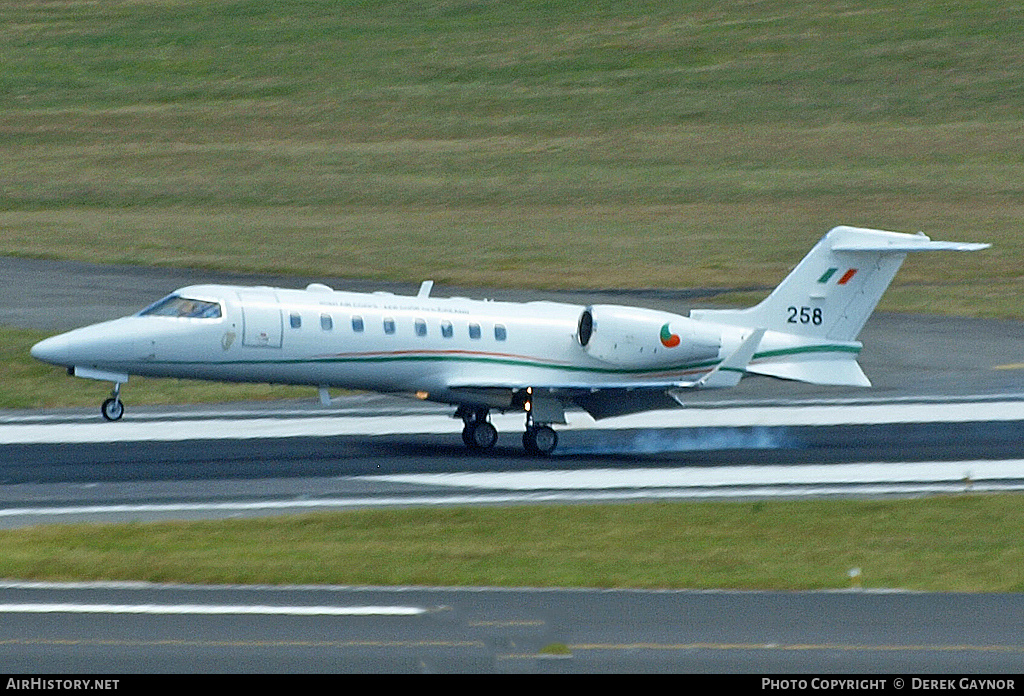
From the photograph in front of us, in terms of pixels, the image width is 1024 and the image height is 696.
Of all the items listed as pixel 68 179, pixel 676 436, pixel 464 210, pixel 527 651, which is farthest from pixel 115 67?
pixel 527 651

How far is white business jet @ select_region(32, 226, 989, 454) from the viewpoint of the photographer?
2730 centimetres

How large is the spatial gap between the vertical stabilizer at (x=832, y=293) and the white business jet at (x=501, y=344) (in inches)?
1.0

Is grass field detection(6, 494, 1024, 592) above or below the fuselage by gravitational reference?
below

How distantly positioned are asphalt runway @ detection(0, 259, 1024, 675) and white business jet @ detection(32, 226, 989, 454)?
46.9 inches

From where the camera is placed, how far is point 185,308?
27609mm

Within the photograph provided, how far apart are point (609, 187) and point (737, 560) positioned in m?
43.8

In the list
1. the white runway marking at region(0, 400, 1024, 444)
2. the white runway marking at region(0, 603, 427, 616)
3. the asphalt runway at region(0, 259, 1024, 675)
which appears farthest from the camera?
the white runway marking at region(0, 400, 1024, 444)

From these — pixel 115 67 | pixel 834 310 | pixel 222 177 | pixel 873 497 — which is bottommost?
pixel 873 497

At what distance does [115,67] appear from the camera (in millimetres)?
79938

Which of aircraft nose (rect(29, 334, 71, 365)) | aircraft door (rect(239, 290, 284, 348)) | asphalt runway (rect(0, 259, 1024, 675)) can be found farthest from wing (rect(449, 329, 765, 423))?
aircraft nose (rect(29, 334, 71, 365))

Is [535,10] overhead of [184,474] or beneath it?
overhead

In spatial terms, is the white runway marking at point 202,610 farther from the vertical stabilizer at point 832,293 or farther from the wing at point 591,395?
the vertical stabilizer at point 832,293

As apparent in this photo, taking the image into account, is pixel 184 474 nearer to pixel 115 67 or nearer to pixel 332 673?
pixel 332 673

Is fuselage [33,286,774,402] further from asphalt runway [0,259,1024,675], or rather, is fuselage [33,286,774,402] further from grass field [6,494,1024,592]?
grass field [6,494,1024,592]
